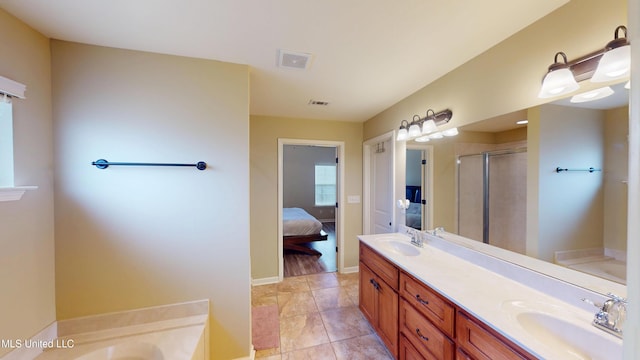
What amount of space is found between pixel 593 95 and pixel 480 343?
1351 millimetres

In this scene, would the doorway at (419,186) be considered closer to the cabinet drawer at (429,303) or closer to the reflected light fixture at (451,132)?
the reflected light fixture at (451,132)

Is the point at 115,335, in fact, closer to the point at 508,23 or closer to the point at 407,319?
the point at 407,319

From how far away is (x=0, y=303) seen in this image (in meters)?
1.26

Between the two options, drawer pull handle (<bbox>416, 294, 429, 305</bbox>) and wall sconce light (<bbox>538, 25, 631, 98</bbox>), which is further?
drawer pull handle (<bbox>416, 294, 429, 305</bbox>)

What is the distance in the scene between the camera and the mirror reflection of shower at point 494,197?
5.05ft

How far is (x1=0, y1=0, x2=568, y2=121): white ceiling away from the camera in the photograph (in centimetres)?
129

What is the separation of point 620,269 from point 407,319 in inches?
44.6

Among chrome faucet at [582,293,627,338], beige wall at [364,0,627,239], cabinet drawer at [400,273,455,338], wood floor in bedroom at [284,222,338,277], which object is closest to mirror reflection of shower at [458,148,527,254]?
beige wall at [364,0,627,239]

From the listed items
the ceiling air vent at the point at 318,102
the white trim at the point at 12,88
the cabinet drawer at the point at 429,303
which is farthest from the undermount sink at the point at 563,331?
the white trim at the point at 12,88

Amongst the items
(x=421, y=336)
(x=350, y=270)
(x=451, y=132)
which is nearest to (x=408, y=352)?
(x=421, y=336)

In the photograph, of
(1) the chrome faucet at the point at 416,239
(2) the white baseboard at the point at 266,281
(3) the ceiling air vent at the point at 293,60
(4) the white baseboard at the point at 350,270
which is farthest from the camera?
(4) the white baseboard at the point at 350,270

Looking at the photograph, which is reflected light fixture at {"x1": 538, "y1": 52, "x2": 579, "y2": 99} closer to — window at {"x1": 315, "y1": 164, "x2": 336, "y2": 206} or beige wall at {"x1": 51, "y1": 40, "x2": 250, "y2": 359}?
beige wall at {"x1": 51, "y1": 40, "x2": 250, "y2": 359}

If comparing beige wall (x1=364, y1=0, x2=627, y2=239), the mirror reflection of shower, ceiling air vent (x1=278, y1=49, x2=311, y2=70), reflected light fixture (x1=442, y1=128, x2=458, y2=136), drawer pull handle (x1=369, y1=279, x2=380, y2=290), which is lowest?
drawer pull handle (x1=369, y1=279, x2=380, y2=290)

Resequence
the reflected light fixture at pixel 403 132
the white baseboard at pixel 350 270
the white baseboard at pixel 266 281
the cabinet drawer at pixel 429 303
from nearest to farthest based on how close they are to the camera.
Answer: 1. the cabinet drawer at pixel 429 303
2. the reflected light fixture at pixel 403 132
3. the white baseboard at pixel 266 281
4. the white baseboard at pixel 350 270
